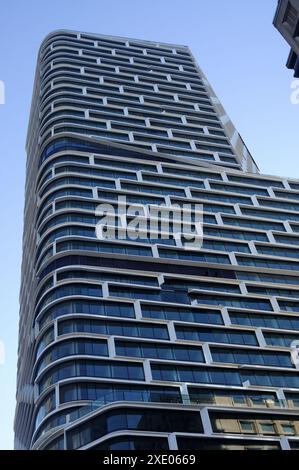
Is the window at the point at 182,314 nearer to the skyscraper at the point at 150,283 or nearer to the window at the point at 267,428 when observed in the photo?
the skyscraper at the point at 150,283

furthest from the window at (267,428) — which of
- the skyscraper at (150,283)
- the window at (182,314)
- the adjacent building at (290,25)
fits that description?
the adjacent building at (290,25)

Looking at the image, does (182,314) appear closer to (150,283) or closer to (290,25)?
(150,283)

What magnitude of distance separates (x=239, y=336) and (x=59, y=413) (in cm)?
2343

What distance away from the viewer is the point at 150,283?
7119 cm

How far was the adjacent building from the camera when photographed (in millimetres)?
37000

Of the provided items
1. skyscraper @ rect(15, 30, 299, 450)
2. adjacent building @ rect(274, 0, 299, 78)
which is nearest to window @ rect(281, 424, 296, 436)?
skyscraper @ rect(15, 30, 299, 450)

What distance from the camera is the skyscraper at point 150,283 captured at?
54.3 metres

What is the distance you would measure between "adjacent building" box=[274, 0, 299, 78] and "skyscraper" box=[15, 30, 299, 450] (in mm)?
30384

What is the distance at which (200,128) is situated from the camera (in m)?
104

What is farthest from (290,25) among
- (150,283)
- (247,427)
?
(150,283)

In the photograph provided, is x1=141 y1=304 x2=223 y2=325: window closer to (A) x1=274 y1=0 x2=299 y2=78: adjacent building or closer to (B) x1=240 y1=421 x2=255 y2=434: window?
(B) x1=240 y1=421 x2=255 y2=434: window
